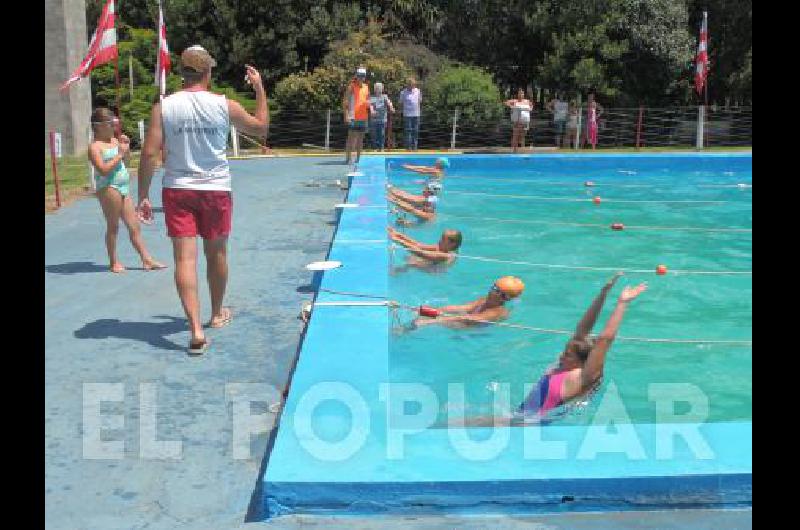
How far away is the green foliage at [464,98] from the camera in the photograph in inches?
842

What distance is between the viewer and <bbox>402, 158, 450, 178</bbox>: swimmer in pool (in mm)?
14680

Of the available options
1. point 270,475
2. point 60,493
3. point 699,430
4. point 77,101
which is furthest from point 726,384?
point 77,101

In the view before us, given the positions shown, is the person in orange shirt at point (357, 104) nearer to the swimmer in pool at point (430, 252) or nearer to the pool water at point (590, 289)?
the pool water at point (590, 289)

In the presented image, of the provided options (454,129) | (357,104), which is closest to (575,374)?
(357,104)

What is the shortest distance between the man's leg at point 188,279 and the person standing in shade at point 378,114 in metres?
12.8

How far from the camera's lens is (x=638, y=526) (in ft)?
9.77

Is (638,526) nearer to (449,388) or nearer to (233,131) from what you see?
(449,388)

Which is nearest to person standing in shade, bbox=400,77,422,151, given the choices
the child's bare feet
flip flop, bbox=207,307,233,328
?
the child's bare feet

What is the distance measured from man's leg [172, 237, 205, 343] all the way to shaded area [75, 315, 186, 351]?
26cm

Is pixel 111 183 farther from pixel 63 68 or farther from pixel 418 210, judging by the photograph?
pixel 63 68

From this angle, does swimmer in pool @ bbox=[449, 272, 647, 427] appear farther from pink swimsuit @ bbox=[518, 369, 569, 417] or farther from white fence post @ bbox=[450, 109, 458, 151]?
white fence post @ bbox=[450, 109, 458, 151]

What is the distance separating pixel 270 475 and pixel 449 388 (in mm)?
3067

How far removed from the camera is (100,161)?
7031 millimetres

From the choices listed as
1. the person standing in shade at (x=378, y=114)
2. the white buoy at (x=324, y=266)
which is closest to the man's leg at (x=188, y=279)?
the white buoy at (x=324, y=266)
